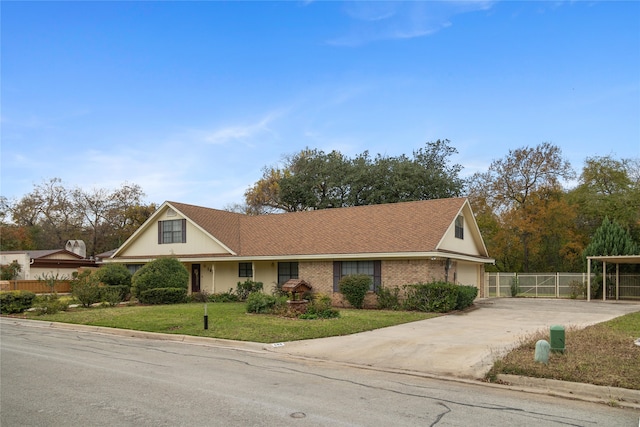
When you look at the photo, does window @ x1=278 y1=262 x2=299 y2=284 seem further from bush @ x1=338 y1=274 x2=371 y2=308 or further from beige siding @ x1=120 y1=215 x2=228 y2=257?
bush @ x1=338 y1=274 x2=371 y2=308

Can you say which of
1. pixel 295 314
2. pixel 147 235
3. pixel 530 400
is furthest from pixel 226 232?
pixel 530 400

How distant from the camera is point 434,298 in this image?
71.4 ft

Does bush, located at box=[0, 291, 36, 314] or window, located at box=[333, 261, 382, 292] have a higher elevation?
window, located at box=[333, 261, 382, 292]

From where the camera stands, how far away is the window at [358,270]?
78.5ft

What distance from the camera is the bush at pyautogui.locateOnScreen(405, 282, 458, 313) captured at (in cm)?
2155

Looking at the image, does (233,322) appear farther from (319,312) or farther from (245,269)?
(245,269)

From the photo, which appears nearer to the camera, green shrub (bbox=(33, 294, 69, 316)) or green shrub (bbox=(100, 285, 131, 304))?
green shrub (bbox=(33, 294, 69, 316))

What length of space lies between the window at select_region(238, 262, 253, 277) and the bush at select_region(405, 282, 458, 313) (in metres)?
10.1

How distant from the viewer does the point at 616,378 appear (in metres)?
8.48

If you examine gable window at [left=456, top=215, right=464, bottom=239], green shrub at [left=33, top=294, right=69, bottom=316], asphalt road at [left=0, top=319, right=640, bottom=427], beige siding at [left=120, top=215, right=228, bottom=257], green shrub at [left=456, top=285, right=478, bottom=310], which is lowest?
green shrub at [left=33, top=294, right=69, bottom=316]

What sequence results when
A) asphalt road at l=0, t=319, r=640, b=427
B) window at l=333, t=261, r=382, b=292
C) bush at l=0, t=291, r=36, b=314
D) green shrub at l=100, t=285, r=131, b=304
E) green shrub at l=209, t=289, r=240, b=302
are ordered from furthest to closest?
green shrub at l=209, t=289, r=240, b=302, green shrub at l=100, t=285, r=131, b=304, window at l=333, t=261, r=382, b=292, bush at l=0, t=291, r=36, b=314, asphalt road at l=0, t=319, r=640, b=427

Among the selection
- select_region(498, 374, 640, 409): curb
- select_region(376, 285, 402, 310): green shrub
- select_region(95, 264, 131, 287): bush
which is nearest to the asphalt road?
select_region(498, 374, 640, 409): curb

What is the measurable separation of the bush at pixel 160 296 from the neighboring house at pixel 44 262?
19435 millimetres

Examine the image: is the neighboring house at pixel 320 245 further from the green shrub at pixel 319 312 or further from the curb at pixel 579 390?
the curb at pixel 579 390
